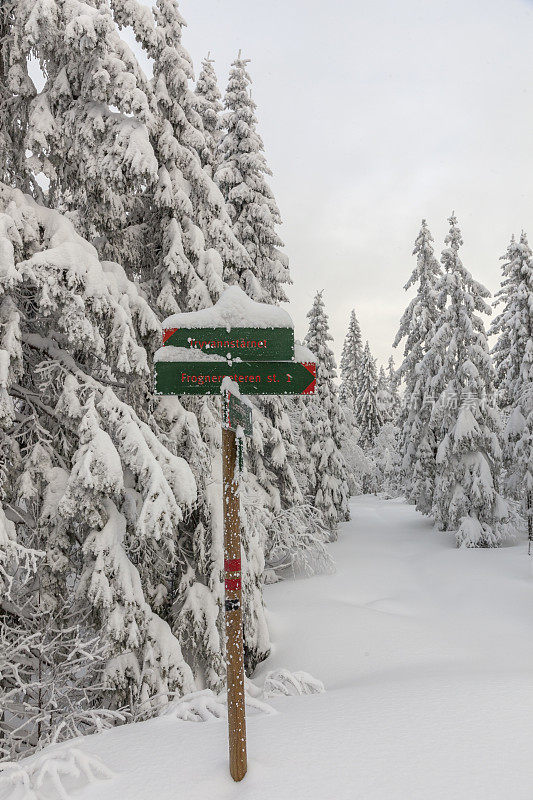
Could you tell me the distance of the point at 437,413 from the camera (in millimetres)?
24438

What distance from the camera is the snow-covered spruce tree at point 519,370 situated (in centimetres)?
2309

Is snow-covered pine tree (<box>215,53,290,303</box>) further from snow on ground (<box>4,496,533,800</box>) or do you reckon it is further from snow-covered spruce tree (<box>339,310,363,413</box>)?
snow-covered spruce tree (<box>339,310,363,413</box>)

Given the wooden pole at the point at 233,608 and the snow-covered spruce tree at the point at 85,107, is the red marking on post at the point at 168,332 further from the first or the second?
the snow-covered spruce tree at the point at 85,107

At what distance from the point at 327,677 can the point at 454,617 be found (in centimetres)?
520

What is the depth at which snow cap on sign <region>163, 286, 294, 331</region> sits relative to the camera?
11.3ft

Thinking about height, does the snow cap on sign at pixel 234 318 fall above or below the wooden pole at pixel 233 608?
above

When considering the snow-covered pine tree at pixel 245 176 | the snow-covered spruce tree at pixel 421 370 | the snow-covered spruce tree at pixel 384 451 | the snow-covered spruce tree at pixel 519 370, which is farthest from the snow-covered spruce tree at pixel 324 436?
the snow-covered spruce tree at pixel 384 451

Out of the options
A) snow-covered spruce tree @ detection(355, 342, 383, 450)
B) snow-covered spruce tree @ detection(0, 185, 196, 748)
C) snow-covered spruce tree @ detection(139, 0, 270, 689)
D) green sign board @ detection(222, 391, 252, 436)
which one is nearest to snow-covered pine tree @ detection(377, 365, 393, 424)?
snow-covered spruce tree @ detection(355, 342, 383, 450)

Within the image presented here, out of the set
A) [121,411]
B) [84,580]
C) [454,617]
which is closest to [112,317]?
[121,411]

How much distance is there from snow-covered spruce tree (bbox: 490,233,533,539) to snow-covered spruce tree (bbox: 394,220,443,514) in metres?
3.42

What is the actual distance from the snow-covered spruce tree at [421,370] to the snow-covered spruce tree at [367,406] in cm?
2383

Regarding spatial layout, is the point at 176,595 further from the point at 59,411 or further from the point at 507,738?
the point at 507,738

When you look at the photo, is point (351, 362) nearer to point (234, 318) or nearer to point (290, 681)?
point (290, 681)

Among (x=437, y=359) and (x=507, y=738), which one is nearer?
(x=507, y=738)
